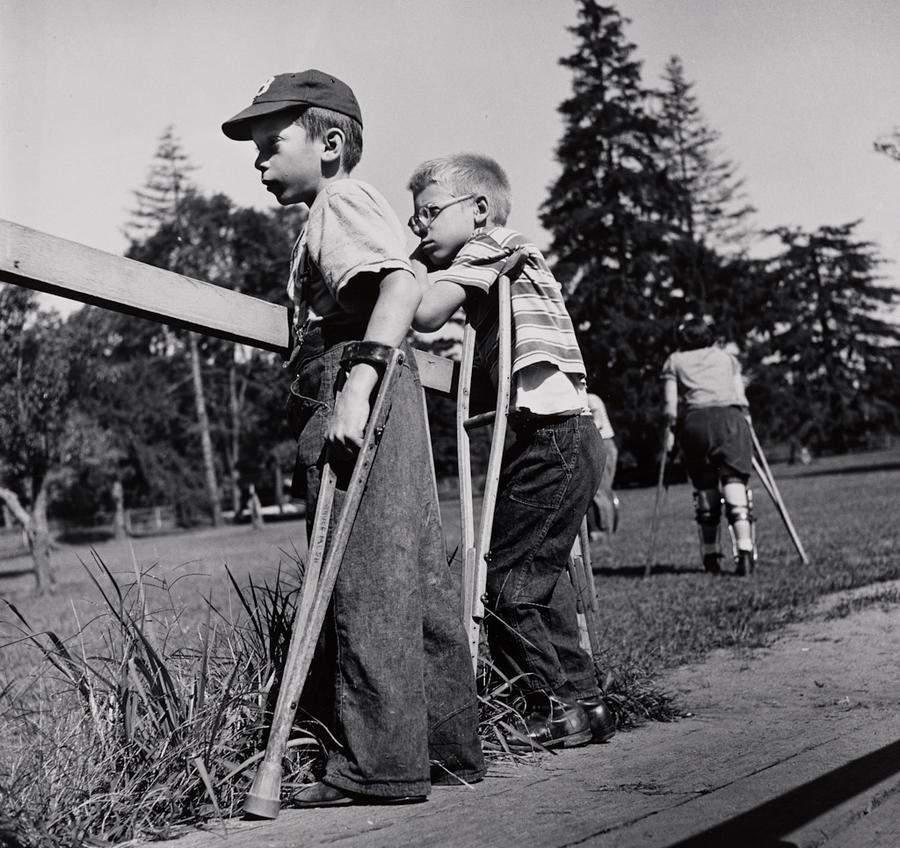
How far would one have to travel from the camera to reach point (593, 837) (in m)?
2.40

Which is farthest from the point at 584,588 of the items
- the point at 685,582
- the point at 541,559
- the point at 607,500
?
the point at 607,500

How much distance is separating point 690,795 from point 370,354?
4.20 feet

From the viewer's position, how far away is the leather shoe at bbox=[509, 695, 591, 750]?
331cm

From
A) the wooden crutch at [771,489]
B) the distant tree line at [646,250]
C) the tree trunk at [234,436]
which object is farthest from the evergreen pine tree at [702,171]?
the wooden crutch at [771,489]

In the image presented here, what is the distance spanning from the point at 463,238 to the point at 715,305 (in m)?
48.0

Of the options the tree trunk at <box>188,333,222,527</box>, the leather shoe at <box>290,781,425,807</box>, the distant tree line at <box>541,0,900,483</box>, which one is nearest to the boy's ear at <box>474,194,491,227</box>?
the leather shoe at <box>290,781,425,807</box>

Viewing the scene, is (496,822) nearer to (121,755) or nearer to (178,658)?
(121,755)

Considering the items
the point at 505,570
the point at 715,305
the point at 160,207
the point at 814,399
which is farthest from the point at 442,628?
the point at 814,399

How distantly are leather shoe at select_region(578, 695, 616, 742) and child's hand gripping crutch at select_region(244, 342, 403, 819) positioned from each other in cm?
104

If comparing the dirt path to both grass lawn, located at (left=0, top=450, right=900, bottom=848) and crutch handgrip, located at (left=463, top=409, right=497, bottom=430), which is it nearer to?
grass lawn, located at (left=0, top=450, right=900, bottom=848)

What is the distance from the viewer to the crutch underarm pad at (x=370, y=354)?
2818 millimetres

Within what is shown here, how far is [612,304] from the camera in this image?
154ft

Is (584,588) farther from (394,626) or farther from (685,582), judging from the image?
(685,582)

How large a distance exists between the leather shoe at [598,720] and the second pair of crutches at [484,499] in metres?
0.35
